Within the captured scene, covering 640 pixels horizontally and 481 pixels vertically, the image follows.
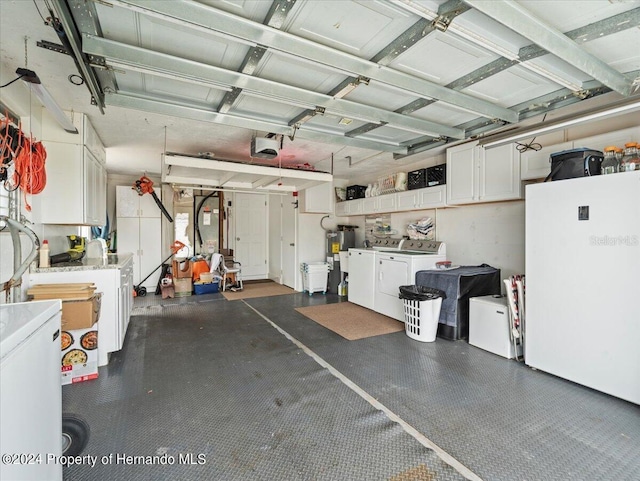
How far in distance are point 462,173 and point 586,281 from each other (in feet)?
6.14

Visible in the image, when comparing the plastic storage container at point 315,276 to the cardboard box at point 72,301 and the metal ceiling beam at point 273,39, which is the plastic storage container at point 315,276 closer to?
the cardboard box at point 72,301

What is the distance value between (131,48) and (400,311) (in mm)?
3889

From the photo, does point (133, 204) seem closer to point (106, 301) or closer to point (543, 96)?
point (106, 301)

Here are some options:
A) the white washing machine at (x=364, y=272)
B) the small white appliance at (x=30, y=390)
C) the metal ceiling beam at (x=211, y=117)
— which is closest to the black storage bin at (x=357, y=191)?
the white washing machine at (x=364, y=272)

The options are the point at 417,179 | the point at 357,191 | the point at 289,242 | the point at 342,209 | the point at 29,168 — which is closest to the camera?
the point at 29,168


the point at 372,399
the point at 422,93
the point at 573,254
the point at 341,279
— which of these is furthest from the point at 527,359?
the point at 341,279

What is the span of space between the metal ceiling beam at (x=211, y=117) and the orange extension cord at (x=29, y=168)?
26.4 inches

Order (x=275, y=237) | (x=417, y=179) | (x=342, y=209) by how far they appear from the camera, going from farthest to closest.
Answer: (x=275, y=237)
(x=342, y=209)
(x=417, y=179)

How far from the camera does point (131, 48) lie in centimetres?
181

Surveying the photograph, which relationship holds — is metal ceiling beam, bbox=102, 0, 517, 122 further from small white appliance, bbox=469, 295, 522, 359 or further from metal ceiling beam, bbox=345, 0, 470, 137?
small white appliance, bbox=469, 295, 522, 359

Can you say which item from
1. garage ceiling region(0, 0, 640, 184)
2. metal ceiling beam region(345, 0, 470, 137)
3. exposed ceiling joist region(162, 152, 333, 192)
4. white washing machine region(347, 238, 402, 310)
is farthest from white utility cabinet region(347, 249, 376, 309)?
metal ceiling beam region(345, 0, 470, 137)

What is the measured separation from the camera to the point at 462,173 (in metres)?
3.81

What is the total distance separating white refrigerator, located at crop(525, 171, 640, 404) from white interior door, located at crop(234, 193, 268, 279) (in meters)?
5.98

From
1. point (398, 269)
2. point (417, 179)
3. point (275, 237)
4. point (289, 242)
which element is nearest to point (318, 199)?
point (289, 242)
